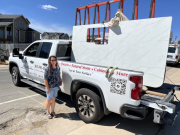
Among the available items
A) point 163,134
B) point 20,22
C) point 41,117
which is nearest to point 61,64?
point 41,117

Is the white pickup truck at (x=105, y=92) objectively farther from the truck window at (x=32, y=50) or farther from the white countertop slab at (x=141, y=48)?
the white countertop slab at (x=141, y=48)

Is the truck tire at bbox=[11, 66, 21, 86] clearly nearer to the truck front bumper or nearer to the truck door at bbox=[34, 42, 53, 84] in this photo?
the truck door at bbox=[34, 42, 53, 84]

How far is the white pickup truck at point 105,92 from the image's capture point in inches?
105

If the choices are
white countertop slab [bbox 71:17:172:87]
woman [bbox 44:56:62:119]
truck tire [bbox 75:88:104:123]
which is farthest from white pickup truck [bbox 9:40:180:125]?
white countertop slab [bbox 71:17:172:87]

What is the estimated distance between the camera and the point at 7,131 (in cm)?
316

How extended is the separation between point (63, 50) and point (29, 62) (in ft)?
4.22

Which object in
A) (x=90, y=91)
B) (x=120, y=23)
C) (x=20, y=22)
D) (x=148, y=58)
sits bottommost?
(x=90, y=91)

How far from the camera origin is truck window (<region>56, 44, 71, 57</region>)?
4.58 metres

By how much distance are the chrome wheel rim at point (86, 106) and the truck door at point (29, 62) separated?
2.27 m

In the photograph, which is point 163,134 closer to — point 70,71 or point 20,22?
point 70,71

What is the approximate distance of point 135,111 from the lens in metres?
2.72

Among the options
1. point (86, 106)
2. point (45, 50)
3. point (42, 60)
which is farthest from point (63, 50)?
point (86, 106)

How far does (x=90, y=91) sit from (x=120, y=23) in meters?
1.85

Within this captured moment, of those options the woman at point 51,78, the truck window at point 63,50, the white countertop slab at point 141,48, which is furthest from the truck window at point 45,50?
the white countertop slab at point 141,48
